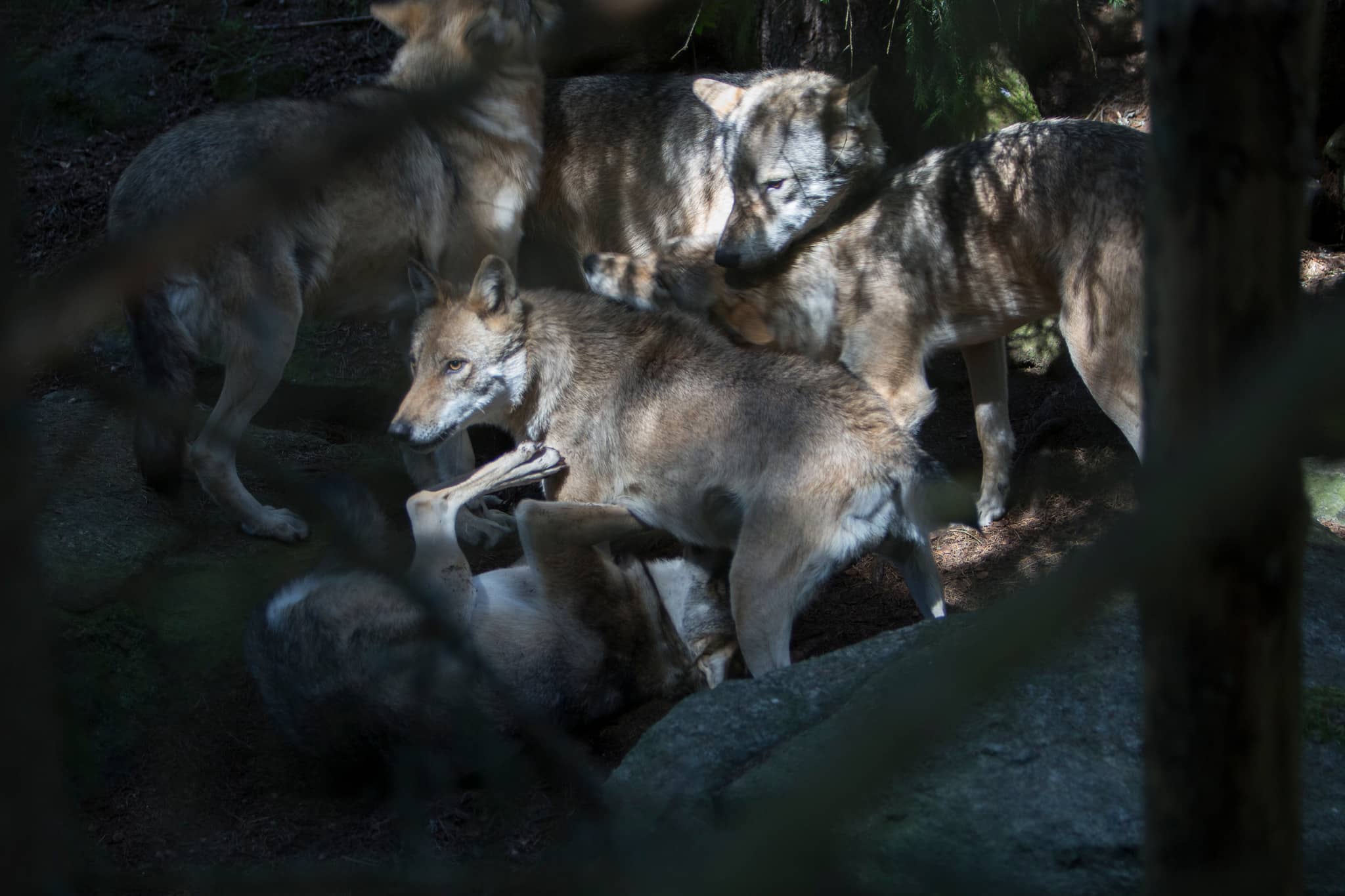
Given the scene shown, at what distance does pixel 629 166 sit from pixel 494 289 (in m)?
Result: 1.96

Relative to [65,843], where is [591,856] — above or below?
below

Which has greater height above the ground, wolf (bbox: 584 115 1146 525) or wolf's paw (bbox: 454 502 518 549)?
wolf (bbox: 584 115 1146 525)

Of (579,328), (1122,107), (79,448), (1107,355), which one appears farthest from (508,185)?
(79,448)

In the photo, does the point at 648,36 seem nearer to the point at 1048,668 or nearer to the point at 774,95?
the point at 774,95

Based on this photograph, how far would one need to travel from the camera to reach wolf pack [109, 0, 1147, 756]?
4.38 m

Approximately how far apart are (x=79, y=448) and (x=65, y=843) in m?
0.37

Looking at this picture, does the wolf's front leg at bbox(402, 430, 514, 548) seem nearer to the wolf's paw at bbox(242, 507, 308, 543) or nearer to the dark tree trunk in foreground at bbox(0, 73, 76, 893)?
the wolf's paw at bbox(242, 507, 308, 543)

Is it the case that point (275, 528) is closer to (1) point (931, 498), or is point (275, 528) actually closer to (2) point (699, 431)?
(2) point (699, 431)

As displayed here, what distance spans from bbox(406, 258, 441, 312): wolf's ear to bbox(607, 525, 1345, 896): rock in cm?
242

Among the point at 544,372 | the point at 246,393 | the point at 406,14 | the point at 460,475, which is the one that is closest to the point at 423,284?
the point at 544,372

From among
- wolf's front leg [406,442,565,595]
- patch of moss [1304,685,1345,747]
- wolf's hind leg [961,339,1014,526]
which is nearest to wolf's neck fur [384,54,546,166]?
wolf's front leg [406,442,565,595]

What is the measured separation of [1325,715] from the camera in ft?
10.7

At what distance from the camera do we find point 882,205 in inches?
242

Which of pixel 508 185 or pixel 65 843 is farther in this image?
pixel 508 185
